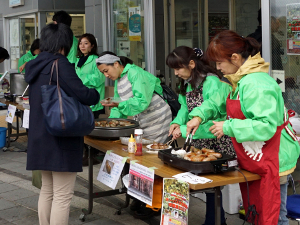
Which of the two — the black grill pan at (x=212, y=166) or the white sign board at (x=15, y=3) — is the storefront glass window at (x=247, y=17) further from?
the white sign board at (x=15, y=3)

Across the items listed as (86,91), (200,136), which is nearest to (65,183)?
(86,91)

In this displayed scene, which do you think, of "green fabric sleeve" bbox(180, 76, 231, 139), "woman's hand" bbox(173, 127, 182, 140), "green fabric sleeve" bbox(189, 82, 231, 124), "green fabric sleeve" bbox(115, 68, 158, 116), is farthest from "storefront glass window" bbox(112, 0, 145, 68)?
"green fabric sleeve" bbox(189, 82, 231, 124)

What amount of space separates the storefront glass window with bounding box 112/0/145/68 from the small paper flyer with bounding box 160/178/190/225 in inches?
182

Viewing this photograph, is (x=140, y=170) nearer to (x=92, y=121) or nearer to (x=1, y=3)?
(x=92, y=121)

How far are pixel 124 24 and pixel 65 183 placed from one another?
4.75m

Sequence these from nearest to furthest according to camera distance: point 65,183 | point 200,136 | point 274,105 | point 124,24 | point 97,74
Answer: point 274,105 < point 65,183 < point 200,136 < point 97,74 < point 124,24

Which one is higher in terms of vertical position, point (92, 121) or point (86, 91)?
point (86, 91)

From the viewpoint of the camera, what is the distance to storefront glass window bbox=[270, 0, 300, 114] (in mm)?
4340

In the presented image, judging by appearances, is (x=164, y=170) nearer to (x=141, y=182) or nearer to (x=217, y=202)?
(x=141, y=182)

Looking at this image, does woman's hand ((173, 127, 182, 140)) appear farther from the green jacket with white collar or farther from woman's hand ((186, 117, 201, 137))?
the green jacket with white collar

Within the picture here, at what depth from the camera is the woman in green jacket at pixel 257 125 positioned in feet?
8.66

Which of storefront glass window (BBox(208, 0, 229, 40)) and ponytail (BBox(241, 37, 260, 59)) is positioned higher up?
storefront glass window (BBox(208, 0, 229, 40))

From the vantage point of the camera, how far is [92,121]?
3326 mm

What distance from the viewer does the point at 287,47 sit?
444cm
